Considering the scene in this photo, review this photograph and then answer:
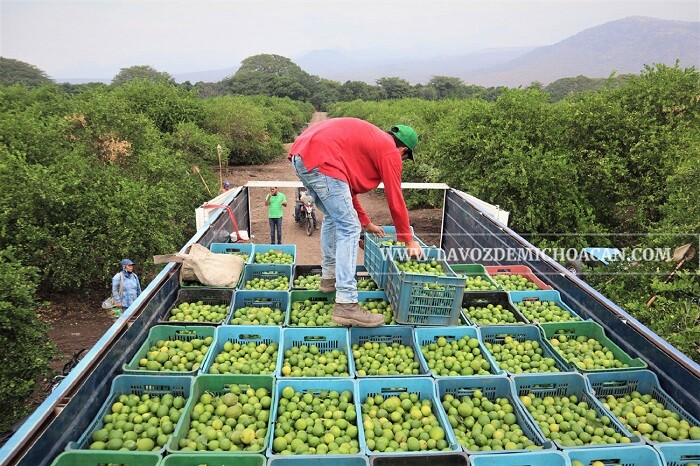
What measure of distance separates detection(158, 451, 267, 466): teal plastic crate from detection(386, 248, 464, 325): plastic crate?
193cm

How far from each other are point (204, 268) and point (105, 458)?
8.13 ft

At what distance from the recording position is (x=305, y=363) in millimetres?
3779

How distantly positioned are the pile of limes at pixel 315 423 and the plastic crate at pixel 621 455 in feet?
4.43

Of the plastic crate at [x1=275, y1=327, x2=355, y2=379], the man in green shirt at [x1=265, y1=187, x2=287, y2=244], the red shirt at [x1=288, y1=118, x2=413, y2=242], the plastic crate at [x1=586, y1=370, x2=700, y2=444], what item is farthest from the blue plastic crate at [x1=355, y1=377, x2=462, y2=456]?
the man in green shirt at [x1=265, y1=187, x2=287, y2=244]

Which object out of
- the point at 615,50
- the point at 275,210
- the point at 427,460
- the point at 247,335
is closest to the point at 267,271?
the point at 247,335

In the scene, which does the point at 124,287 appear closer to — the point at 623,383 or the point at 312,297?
the point at 312,297

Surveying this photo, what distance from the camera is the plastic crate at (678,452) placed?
2802 mm

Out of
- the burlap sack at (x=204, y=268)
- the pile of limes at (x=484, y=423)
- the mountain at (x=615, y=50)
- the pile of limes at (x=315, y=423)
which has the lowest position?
the pile of limes at (x=484, y=423)

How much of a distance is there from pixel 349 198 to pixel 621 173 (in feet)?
26.7

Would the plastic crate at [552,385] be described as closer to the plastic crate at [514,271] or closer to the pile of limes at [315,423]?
the pile of limes at [315,423]

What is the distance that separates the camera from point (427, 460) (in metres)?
2.70

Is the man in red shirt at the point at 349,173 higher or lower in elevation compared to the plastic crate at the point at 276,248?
higher

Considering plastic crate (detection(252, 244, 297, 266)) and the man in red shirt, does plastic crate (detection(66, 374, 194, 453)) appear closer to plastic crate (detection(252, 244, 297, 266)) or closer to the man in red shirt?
the man in red shirt

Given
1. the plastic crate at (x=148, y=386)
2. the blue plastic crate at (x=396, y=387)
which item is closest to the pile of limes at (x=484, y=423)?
the blue plastic crate at (x=396, y=387)
